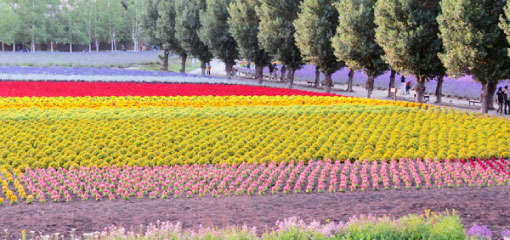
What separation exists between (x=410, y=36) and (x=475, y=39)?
13.1ft

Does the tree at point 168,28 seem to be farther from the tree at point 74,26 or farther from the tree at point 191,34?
the tree at point 74,26

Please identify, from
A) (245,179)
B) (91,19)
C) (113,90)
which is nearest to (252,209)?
(245,179)

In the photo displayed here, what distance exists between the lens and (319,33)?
41969mm

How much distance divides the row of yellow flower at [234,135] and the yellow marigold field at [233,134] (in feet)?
0.11

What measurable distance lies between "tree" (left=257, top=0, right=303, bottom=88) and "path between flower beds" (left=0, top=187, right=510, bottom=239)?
3455 cm

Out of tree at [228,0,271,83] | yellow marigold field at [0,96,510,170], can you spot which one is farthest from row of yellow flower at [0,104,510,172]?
tree at [228,0,271,83]

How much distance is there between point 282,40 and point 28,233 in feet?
129

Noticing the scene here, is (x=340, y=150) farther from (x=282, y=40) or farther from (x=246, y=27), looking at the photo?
(x=246, y=27)

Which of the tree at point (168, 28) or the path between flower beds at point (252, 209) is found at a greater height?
the tree at point (168, 28)

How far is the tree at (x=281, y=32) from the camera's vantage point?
1853 inches

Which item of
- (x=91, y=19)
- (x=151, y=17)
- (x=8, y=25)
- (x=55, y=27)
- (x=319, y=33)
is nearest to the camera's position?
(x=319, y=33)

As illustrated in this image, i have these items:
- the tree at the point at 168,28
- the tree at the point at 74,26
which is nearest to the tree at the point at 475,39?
the tree at the point at 168,28

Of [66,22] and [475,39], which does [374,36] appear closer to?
[475,39]

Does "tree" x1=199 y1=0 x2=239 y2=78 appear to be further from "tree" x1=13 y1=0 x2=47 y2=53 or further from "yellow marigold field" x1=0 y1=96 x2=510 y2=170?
"tree" x1=13 y1=0 x2=47 y2=53
